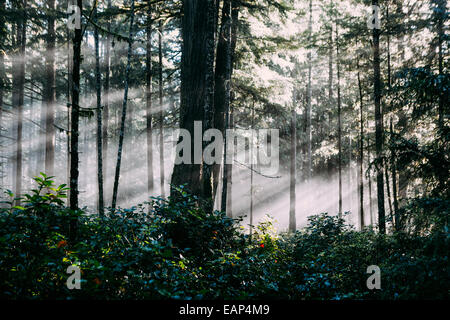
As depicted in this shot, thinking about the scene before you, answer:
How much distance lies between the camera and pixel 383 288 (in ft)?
13.9

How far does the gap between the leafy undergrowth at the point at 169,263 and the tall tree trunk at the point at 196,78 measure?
218 centimetres

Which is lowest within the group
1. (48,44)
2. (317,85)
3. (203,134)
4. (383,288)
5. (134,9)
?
(383,288)

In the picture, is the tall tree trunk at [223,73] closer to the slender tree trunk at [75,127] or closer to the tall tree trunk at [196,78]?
the tall tree trunk at [196,78]

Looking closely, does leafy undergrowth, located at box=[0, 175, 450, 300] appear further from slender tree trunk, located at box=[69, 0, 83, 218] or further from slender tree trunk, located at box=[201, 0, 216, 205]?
slender tree trunk, located at box=[201, 0, 216, 205]

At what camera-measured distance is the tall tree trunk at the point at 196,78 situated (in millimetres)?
7918

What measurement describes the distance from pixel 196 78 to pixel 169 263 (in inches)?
255

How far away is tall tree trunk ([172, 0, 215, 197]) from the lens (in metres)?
7.92

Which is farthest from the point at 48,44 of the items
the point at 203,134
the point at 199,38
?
the point at 203,134

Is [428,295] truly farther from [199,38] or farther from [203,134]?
[199,38]

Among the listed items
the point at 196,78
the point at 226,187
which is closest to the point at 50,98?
the point at 196,78

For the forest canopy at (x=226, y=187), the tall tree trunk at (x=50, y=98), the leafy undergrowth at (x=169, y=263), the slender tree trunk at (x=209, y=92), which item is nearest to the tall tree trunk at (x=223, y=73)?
the forest canopy at (x=226, y=187)

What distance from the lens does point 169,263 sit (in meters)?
3.99
